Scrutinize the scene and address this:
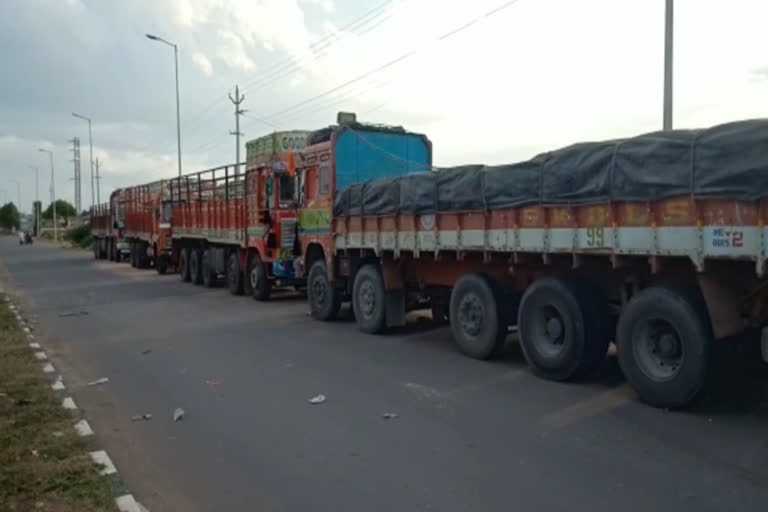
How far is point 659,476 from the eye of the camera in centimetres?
490

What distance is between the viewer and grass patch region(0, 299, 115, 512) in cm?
457

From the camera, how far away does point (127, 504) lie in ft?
14.8

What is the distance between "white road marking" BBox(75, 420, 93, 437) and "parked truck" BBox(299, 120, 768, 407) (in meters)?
4.64

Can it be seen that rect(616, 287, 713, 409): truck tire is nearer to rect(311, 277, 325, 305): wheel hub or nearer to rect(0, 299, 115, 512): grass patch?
rect(0, 299, 115, 512): grass patch

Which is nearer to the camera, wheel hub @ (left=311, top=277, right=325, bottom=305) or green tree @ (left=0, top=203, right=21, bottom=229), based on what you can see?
wheel hub @ (left=311, top=277, right=325, bottom=305)

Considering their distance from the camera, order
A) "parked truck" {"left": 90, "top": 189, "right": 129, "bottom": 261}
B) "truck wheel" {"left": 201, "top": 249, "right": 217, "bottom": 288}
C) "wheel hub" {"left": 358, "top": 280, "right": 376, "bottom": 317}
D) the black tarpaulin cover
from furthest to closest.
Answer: "parked truck" {"left": 90, "top": 189, "right": 129, "bottom": 261} → "truck wheel" {"left": 201, "top": 249, "right": 217, "bottom": 288} → "wheel hub" {"left": 358, "top": 280, "right": 376, "bottom": 317} → the black tarpaulin cover

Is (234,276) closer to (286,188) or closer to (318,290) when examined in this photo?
(286,188)

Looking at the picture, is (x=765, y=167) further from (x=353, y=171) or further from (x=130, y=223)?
(x=130, y=223)

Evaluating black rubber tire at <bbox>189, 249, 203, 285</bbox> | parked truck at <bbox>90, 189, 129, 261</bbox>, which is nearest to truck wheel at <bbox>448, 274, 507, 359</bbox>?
black rubber tire at <bbox>189, 249, 203, 285</bbox>

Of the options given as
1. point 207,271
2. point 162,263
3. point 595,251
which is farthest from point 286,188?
point 162,263

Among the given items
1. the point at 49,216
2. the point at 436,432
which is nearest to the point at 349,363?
the point at 436,432

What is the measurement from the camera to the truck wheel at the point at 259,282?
657 inches

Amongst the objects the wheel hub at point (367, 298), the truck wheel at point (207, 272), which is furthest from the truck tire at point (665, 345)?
the truck wheel at point (207, 272)

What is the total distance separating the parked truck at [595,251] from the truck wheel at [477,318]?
19 mm
